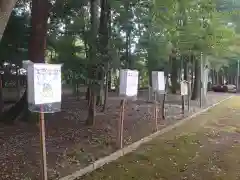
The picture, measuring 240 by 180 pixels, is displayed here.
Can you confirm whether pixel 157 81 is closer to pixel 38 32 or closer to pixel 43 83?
pixel 38 32

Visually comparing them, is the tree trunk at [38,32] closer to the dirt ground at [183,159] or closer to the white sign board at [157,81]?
the white sign board at [157,81]

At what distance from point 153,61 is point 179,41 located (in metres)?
5.23

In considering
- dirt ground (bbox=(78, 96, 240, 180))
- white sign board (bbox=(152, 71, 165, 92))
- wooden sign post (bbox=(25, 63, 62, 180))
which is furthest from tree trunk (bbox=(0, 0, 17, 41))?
white sign board (bbox=(152, 71, 165, 92))

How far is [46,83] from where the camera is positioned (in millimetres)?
5008

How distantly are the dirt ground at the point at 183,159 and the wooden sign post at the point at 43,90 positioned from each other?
1.19 meters

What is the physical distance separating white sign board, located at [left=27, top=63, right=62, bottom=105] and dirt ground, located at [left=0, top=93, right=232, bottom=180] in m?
1.26

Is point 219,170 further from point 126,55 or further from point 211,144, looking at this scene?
point 126,55

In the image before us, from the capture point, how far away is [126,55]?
20.3m

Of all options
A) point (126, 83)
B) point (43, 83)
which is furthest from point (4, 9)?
point (126, 83)

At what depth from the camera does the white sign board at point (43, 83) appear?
15.7 ft

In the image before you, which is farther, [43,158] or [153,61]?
[153,61]

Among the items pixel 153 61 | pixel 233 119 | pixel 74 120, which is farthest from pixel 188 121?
pixel 153 61

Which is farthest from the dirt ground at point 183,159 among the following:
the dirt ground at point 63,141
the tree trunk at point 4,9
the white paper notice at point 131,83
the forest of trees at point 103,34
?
the tree trunk at point 4,9

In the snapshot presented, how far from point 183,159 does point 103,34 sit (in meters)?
4.54
